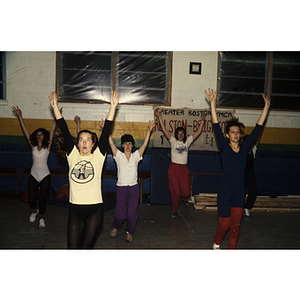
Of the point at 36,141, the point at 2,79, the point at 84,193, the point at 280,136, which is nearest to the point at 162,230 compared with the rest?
the point at 84,193

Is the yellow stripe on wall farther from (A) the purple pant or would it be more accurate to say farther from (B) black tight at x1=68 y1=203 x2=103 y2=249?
(B) black tight at x1=68 y1=203 x2=103 y2=249

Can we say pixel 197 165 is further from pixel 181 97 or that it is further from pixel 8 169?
pixel 8 169

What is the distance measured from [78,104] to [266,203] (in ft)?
22.0

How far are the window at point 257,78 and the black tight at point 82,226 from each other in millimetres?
7345

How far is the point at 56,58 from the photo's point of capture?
30.5 ft

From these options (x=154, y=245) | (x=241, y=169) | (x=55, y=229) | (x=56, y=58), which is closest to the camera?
(x=241, y=169)

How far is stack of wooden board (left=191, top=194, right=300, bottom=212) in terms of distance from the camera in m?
7.93

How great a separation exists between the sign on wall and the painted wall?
0.92 ft

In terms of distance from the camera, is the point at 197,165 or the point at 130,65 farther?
the point at 130,65

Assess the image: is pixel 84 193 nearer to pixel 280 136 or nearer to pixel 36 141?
pixel 36 141

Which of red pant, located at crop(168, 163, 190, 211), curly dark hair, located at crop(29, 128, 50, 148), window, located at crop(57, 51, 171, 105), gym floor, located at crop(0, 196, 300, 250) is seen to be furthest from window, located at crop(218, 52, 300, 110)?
curly dark hair, located at crop(29, 128, 50, 148)

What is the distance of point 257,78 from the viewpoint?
9.68 metres

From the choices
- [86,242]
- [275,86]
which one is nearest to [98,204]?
[86,242]

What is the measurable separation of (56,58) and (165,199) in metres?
5.85
